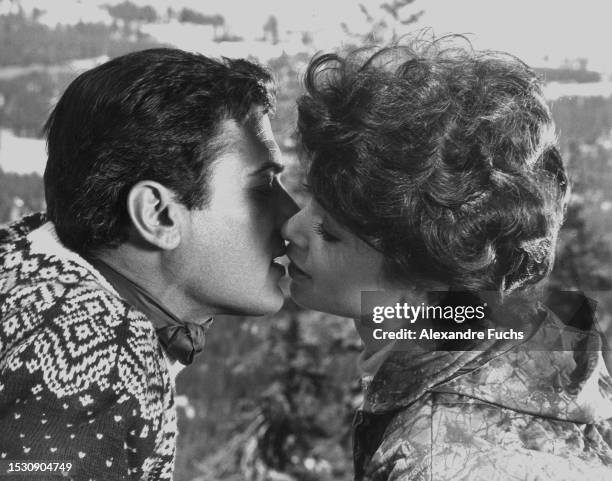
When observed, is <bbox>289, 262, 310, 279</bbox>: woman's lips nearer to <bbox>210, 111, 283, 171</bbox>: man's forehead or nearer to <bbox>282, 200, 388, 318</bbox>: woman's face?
<bbox>282, 200, 388, 318</bbox>: woman's face

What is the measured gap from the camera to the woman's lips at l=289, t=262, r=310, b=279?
1893 mm

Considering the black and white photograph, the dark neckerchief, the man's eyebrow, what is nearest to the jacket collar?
the black and white photograph

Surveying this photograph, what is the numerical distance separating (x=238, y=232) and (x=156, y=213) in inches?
7.3

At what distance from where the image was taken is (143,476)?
1.66 metres

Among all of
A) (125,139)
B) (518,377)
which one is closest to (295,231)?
(125,139)

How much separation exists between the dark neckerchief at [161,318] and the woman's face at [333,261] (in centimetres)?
29

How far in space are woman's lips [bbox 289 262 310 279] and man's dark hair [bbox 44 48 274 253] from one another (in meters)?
0.25

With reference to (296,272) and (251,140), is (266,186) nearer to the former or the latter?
(251,140)

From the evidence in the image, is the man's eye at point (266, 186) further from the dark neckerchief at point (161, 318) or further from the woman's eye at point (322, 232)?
the dark neckerchief at point (161, 318)

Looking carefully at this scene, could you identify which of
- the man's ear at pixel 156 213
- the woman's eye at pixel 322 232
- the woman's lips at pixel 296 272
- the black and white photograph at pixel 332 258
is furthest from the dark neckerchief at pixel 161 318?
the woman's eye at pixel 322 232

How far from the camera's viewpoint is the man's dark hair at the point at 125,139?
1804 millimetres

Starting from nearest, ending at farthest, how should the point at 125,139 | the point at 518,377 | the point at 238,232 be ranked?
the point at 518,377
the point at 125,139
the point at 238,232

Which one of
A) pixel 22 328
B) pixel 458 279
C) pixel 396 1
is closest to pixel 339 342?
pixel 396 1

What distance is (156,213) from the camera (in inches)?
72.8
